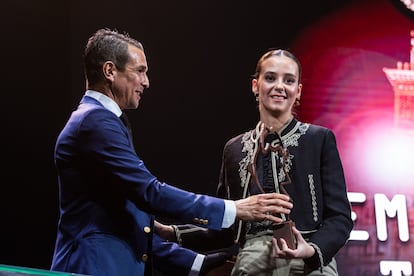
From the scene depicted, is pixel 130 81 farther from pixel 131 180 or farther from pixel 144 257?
pixel 144 257

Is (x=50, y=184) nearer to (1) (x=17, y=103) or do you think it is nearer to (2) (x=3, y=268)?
(1) (x=17, y=103)

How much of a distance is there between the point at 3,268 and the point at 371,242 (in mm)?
2163

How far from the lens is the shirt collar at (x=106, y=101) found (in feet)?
6.44

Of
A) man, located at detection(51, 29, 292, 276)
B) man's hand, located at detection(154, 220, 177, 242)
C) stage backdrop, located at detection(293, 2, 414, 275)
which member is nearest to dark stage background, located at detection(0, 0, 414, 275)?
stage backdrop, located at detection(293, 2, 414, 275)

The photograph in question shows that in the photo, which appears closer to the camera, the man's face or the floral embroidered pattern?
the floral embroidered pattern

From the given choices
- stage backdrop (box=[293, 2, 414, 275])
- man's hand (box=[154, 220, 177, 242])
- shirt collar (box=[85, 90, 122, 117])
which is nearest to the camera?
shirt collar (box=[85, 90, 122, 117])

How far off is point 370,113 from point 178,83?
90 cm

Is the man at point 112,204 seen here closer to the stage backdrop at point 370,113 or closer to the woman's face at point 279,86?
the woman's face at point 279,86

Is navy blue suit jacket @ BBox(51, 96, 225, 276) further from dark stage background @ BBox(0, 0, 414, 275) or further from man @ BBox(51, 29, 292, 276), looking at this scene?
dark stage background @ BBox(0, 0, 414, 275)

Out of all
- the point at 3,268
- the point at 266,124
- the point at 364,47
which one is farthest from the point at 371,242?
the point at 3,268

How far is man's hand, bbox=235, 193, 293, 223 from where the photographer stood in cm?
176

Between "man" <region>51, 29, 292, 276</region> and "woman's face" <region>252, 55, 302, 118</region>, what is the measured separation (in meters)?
0.32

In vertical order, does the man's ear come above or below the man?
above

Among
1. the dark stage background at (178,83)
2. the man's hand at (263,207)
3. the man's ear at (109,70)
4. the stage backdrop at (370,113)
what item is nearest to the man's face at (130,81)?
the man's ear at (109,70)
